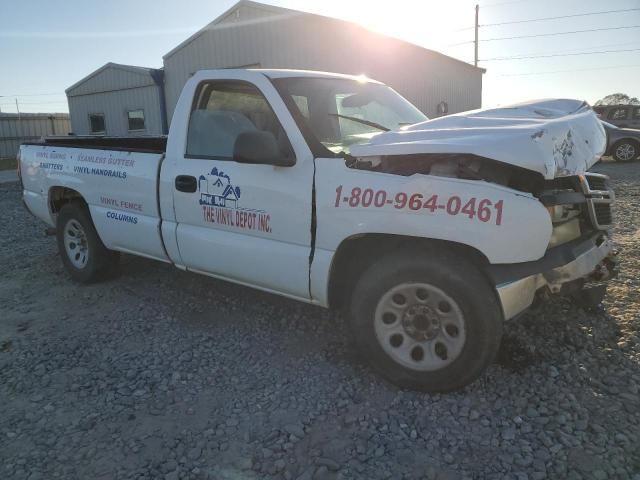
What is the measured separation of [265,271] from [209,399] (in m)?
0.90

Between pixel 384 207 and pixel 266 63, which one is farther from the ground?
pixel 266 63

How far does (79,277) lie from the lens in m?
5.01

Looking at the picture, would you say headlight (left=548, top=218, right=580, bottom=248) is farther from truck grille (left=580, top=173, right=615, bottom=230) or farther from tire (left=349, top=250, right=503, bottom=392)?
tire (left=349, top=250, right=503, bottom=392)

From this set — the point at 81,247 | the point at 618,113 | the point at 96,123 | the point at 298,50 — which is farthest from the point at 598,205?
the point at 96,123

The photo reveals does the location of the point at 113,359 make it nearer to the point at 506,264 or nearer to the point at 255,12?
the point at 506,264

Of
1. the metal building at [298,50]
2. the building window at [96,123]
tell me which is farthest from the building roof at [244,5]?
the building window at [96,123]

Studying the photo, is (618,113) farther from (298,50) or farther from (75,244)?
(75,244)

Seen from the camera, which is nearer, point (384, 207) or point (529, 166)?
point (529, 166)

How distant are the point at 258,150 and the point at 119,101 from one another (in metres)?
19.7

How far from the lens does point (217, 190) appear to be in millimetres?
3520

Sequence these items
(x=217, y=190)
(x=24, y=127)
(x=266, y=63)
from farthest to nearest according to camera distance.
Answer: (x=24, y=127), (x=266, y=63), (x=217, y=190)

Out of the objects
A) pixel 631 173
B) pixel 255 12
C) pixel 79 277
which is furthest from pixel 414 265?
pixel 255 12

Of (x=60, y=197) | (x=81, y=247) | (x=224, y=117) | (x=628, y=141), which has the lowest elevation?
(x=81, y=247)

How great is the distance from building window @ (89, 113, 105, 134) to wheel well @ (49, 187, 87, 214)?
18.1m
